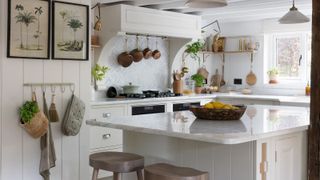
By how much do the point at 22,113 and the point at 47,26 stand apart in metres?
0.79

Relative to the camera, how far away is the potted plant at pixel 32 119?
3459mm

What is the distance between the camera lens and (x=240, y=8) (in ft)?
17.7

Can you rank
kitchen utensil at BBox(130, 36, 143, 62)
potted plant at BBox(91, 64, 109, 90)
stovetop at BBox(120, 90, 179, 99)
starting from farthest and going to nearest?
kitchen utensil at BBox(130, 36, 143, 62)
stovetop at BBox(120, 90, 179, 99)
potted plant at BBox(91, 64, 109, 90)

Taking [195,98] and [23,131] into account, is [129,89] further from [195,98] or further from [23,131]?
[23,131]

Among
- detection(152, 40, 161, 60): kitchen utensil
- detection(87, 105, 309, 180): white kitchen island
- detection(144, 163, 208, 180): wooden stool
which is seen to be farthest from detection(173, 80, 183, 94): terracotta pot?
detection(144, 163, 208, 180): wooden stool

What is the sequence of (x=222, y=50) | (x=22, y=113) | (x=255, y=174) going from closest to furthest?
(x=255, y=174), (x=22, y=113), (x=222, y=50)

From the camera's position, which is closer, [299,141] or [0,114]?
[299,141]

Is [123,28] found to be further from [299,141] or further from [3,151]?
[299,141]

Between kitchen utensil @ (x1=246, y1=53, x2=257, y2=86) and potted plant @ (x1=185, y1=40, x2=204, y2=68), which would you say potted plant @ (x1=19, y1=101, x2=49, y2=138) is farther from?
kitchen utensil @ (x1=246, y1=53, x2=257, y2=86)

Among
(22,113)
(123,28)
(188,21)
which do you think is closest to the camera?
(22,113)

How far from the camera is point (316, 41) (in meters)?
2.53

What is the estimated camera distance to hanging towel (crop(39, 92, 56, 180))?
3.66 m

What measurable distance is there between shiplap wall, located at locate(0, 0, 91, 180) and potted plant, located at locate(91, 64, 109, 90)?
3.51ft

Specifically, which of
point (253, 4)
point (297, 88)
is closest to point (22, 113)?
point (253, 4)
